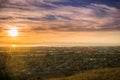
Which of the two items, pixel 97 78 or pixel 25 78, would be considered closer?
pixel 97 78

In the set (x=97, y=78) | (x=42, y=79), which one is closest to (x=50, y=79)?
(x=42, y=79)

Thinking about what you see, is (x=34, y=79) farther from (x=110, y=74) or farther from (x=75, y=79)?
(x=110, y=74)

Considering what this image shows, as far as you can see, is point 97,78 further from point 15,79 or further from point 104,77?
point 15,79

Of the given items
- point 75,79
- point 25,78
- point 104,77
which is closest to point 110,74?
point 104,77

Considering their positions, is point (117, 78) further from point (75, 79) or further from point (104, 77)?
point (75, 79)

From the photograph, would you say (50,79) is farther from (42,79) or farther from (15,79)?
(15,79)

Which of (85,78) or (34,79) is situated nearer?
(85,78)

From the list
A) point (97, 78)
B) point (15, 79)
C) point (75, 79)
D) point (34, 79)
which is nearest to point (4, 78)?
point (15, 79)
